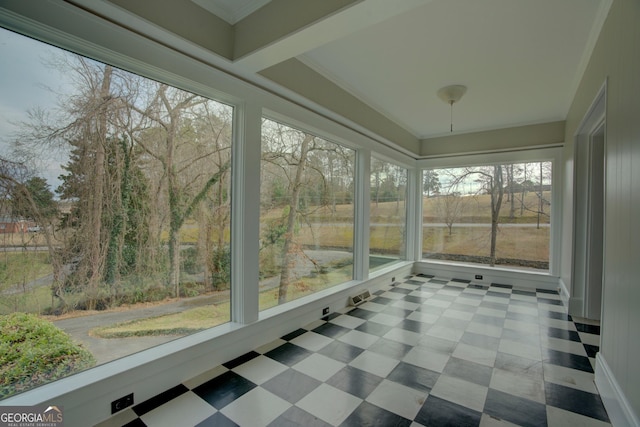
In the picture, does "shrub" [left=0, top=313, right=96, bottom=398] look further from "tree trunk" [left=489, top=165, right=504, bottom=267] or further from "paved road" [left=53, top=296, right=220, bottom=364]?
"tree trunk" [left=489, top=165, right=504, bottom=267]

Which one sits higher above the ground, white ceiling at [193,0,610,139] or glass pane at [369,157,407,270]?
white ceiling at [193,0,610,139]

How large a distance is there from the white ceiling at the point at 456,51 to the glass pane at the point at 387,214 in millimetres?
1133

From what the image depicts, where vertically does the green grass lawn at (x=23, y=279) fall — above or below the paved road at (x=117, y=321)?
above

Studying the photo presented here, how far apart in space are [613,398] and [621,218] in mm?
1075

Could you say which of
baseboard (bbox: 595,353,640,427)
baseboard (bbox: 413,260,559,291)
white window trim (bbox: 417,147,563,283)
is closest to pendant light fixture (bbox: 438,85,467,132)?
white window trim (bbox: 417,147,563,283)

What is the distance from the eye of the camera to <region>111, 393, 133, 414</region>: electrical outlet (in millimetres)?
1712

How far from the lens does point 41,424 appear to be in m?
1.46

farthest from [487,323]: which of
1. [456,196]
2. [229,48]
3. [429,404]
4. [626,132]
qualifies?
[229,48]

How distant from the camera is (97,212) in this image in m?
1.76

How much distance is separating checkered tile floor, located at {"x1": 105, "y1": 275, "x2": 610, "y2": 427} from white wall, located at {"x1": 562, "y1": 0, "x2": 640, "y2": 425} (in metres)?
0.33

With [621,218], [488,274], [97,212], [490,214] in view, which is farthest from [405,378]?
[490,214]

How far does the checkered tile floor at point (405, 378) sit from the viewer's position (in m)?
1.76

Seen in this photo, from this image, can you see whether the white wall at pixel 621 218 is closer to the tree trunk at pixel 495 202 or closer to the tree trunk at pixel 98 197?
the tree trunk at pixel 98 197

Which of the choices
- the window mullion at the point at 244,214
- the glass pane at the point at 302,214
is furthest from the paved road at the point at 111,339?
the glass pane at the point at 302,214
